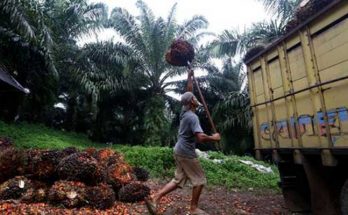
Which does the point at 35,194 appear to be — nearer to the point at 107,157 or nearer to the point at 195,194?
the point at 107,157

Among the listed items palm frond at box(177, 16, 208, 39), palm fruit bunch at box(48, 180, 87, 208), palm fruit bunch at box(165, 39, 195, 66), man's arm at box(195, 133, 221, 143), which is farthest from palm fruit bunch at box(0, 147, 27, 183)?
palm frond at box(177, 16, 208, 39)

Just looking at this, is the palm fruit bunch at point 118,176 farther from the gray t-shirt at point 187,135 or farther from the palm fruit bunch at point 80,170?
the gray t-shirt at point 187,135

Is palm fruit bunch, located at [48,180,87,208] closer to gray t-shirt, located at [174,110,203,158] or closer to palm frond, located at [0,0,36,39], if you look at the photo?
gray t-shirt, located at [174,110,203,158]

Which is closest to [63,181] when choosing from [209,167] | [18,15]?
[209,167]

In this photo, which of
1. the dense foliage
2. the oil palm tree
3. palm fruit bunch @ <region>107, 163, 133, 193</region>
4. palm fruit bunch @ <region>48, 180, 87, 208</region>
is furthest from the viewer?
the oil palm tree

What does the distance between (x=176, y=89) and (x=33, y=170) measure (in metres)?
13.1

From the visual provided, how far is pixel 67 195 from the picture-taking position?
210 inches

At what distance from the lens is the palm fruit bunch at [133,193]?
595 centimetres

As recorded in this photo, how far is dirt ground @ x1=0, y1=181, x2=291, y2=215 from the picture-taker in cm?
505

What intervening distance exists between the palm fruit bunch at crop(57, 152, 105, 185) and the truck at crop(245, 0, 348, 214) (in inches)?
106

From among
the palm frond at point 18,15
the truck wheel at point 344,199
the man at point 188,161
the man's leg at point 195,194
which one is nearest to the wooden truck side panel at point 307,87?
the truck wheel at point 344,199

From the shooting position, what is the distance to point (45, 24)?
13234 mm

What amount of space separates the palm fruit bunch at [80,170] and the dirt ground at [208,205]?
55cm

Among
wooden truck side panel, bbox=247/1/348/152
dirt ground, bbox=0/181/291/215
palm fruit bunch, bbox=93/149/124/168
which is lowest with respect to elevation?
dirt ground, bbox=0/181/291/215
